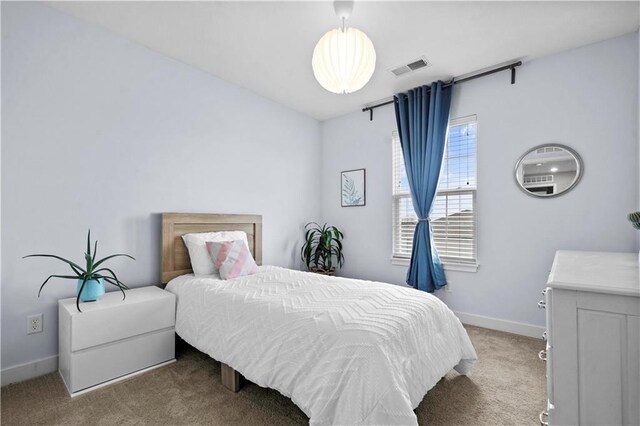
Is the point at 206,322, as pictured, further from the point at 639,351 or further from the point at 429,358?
the point at 639,351

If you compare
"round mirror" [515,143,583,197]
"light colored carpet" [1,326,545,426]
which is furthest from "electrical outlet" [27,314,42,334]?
"round mirror" [515,143,583,197]

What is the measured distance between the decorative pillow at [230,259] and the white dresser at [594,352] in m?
2.15

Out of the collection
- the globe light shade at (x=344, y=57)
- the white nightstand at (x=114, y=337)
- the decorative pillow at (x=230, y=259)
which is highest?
the globe light shade at (x=344, y=57)

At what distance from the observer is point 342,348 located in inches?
53.4

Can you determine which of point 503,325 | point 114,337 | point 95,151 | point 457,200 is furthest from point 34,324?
point 503,325

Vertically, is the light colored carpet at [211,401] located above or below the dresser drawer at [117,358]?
below

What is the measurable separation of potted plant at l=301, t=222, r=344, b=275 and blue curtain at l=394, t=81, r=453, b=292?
1.08 m

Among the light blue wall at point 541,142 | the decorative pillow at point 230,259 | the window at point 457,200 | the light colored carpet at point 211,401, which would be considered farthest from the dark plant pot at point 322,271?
the light colored carpet at point 211,401

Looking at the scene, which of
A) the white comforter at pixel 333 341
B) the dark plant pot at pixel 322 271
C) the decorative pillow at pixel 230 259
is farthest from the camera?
the dark plant pot at pixel 322 271

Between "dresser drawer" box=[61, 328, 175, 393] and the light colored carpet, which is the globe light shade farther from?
"dresser drawer" box=[61, 328, 175, 393]

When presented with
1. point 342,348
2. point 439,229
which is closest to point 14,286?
point 342,348

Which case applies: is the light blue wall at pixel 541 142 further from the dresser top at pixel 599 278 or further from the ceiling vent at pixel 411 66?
the dresser top at pixel 599 278

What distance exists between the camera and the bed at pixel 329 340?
50.1 inches

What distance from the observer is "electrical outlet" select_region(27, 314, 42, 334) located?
2.02 metres
